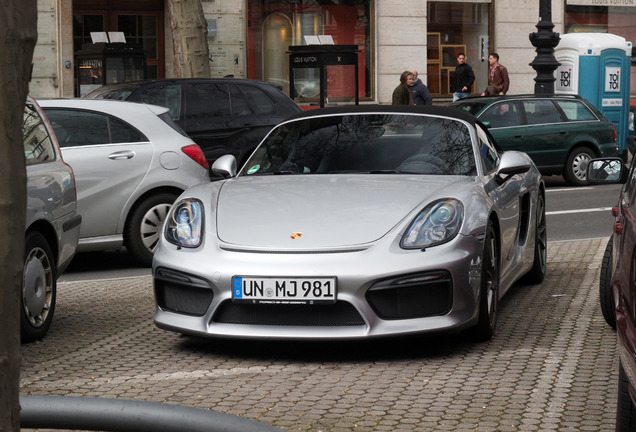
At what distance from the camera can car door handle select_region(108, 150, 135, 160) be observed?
9445 millimetres

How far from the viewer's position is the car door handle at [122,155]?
9.45m

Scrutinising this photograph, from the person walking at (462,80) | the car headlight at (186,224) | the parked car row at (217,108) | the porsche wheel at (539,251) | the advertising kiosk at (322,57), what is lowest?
the porsche wheel at (539,251)

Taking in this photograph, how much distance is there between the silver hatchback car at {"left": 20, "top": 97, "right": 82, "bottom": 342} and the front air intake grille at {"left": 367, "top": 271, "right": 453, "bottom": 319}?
1.95 meters

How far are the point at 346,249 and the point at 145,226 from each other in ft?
14.3

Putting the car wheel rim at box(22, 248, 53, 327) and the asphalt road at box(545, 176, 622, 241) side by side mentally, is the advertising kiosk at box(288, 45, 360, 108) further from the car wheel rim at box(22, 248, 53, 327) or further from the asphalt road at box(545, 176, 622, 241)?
the car wheel rim at box(22, 248, 53, 327)

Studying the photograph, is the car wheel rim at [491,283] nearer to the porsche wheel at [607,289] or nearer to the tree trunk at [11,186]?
the porsche wheel at [607,289]

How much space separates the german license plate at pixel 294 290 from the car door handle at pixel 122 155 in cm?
420

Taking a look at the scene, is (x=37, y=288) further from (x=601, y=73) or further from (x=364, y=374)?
(x=601, y=73)

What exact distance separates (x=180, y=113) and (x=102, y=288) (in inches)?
198

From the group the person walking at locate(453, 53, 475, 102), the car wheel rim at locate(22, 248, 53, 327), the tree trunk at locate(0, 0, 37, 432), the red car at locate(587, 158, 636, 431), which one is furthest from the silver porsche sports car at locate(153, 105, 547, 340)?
the person walking at locate(453, 53, 475, 102)

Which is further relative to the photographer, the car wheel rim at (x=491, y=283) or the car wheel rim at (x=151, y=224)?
the car wheel rim at (x=151, y=224)

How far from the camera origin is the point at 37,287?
638cm

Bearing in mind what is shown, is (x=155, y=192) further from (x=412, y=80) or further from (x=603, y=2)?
(x=603, y=2)

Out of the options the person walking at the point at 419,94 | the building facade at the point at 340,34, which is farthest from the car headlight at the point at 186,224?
the building facade at the point at 340,34
